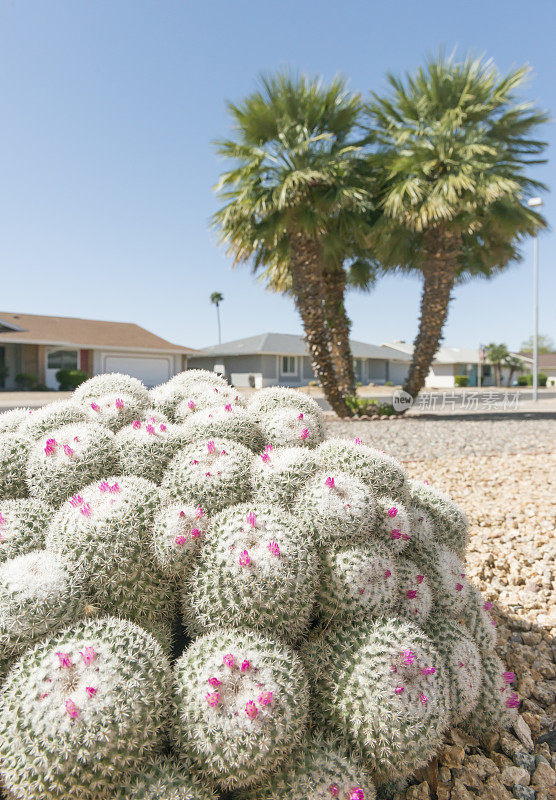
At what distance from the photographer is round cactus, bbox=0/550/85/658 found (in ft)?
5.39

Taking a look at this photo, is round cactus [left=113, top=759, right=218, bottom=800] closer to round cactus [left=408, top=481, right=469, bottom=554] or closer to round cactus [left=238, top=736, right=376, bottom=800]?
round cactus [left=238, top=736, right=376, bottom=800]

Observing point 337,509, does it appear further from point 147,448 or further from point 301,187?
point 301,187

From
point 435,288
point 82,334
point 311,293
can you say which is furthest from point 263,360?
point 311,293

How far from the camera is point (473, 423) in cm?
1309

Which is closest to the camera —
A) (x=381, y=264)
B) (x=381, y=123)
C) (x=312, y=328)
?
(x=312, y=328)

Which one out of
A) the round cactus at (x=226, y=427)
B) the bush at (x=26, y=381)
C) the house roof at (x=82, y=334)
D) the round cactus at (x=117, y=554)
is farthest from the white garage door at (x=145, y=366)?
the round cactus at (x=117, y=554)

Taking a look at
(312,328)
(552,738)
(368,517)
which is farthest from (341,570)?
(312,328)

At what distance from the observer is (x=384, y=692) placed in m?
1.67

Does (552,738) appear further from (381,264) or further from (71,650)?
(381,264)

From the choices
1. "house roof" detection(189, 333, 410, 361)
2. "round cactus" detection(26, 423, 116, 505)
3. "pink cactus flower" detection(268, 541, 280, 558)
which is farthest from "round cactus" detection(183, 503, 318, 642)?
"house roof" detection(189, 333, 410, 361)

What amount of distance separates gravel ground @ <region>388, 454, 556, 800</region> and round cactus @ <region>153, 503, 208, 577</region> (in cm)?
112

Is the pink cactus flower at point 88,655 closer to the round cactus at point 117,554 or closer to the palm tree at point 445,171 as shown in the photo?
the round cactus at point 117,554

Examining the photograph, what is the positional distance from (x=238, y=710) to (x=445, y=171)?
1373 centimetres

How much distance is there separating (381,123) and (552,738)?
1457 centimetres
